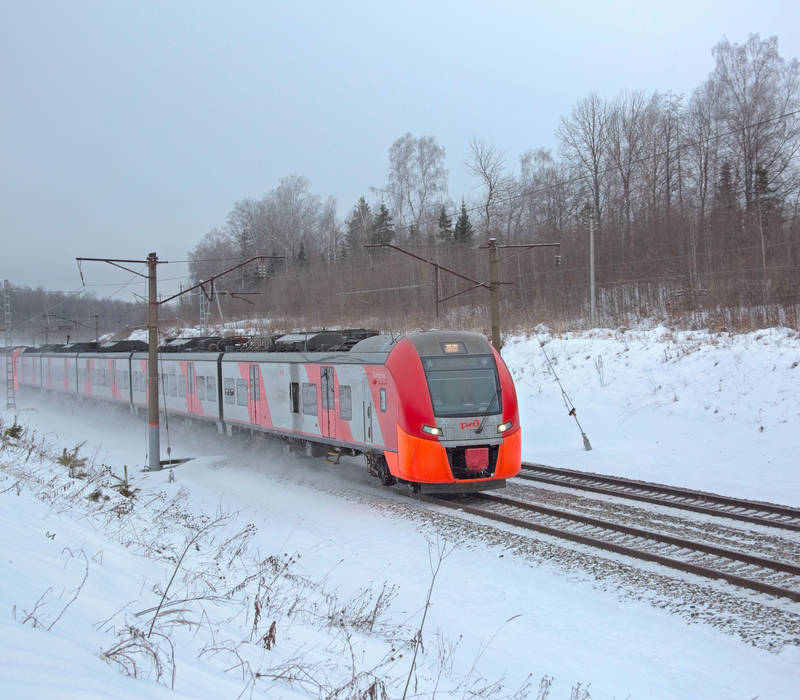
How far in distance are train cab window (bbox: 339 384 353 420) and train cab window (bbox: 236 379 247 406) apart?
5.29 m

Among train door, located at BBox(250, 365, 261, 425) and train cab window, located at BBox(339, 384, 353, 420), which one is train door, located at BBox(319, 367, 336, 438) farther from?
train door, located at BBox(250, 365, 261, 425)

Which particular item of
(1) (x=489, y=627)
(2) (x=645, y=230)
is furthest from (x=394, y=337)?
(2) (x=645, y=230)

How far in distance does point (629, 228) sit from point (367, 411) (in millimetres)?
22375

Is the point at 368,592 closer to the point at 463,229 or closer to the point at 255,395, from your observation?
the point at 255,395

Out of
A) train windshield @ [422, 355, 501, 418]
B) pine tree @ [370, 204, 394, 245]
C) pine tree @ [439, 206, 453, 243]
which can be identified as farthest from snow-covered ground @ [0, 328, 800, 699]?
pine tree @ [370, 204, 394, 245]

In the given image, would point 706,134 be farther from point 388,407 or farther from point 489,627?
point 489,627

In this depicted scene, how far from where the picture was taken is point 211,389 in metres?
20.4

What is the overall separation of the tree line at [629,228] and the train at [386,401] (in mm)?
5136

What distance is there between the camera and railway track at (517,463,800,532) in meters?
10.3

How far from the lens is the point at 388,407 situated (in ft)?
39.4

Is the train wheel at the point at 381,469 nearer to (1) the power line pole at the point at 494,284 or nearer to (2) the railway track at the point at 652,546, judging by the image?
(2) the railway track at the point at 652,546

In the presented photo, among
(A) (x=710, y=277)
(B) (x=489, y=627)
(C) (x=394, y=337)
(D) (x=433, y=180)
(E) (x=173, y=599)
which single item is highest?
(D) (x=433, y=180)

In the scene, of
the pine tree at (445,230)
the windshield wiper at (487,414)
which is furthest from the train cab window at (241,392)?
the pine tree at (445,230)

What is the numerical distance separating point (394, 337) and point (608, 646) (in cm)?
732
